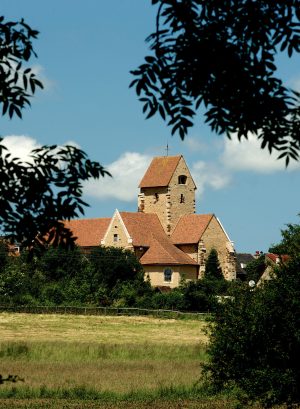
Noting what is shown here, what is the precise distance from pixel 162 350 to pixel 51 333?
15836mm

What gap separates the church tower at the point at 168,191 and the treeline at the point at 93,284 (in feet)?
49.6

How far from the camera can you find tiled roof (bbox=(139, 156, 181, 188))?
381 feet

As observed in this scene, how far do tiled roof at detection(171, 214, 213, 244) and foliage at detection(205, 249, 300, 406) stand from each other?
8181 cm

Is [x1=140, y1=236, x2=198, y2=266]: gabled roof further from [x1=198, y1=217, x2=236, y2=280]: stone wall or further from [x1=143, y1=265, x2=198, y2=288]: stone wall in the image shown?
[x1=198, y1=217, x2=236, y2=280]: stone wall

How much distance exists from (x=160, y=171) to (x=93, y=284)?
98.8 feet

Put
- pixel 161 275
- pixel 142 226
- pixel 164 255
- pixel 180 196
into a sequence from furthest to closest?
pixel 180 196 → pixel 142 226 → pixel 164 255 → pixel 161 275

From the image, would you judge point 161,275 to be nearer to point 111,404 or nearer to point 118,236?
point 118,236

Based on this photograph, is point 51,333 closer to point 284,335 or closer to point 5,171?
point 284,335

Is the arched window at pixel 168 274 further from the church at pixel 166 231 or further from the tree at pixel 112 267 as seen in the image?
the tree at pixel 112 267

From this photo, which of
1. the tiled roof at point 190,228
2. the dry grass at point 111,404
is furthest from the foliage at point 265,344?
the tiled roof at point 190,228

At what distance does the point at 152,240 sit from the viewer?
109m

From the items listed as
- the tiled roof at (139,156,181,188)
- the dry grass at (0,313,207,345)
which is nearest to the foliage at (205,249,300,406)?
the dry grass at (0,313,207,345)

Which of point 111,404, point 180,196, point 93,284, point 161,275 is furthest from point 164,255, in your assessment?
point 111,404

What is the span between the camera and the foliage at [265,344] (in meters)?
26.2
